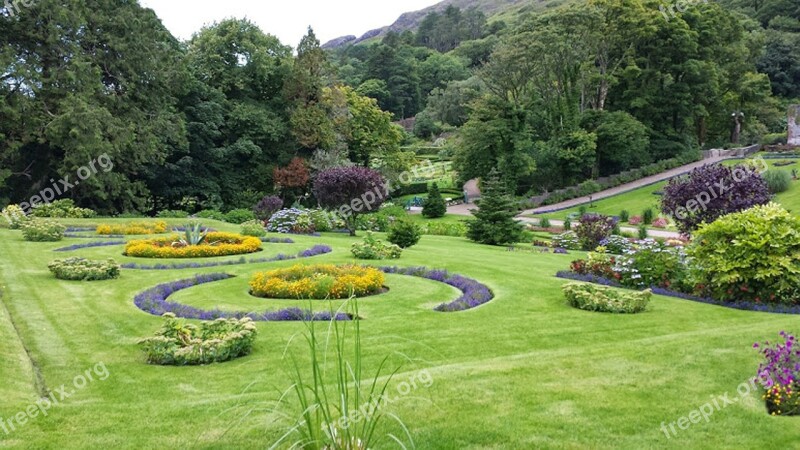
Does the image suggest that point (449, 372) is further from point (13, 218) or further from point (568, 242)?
point (13, 218)

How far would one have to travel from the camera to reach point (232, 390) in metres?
6.39

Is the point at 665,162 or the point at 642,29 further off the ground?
the point at 642,29

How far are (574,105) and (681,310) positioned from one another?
38.7 m

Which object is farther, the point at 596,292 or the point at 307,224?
the point at 307,224

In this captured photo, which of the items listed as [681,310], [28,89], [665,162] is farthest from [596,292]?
[665,162]

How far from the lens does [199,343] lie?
758 cm

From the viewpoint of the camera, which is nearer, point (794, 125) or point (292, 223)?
point (292, 223)

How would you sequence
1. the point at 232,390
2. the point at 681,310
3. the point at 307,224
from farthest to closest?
the point at 307,224, the point at 681,310, the point at 232,390

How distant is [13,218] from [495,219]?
60.6ft

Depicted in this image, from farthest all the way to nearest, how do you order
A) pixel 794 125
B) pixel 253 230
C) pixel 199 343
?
pixel 794 125 < pixel 253 230 < pixel 199 343

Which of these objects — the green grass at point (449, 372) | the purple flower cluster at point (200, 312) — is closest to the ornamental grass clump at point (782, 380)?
the green grass at point (449, 372)

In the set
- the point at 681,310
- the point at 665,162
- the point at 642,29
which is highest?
the point at 642,29

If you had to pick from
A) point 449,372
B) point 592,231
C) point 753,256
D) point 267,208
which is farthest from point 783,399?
point 267,208

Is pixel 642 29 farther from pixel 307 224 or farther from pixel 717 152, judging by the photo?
pixel 307 224
